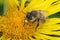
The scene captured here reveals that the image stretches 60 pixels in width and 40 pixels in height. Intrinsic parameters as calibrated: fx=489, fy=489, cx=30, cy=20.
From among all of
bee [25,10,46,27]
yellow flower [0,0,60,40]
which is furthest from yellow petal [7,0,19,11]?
bee [25,10,46,27]

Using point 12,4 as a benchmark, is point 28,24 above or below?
below

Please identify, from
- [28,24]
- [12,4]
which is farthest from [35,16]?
[12,4]

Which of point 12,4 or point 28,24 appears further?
point 12,4

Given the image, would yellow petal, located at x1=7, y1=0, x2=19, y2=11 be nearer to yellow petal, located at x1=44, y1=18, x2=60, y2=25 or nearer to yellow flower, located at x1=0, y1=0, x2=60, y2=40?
yellow flower, located at x1=0, y1=0, x2=60, y2=40

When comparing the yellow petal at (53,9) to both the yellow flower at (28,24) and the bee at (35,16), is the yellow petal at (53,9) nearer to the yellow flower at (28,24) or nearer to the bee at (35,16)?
the yellow flower at (28,24)

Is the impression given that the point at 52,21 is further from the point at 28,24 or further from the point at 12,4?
the point at 12,4

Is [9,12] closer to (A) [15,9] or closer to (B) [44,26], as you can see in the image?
(A) [15,9]

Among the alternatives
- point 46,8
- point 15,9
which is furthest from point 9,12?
point 46,8
